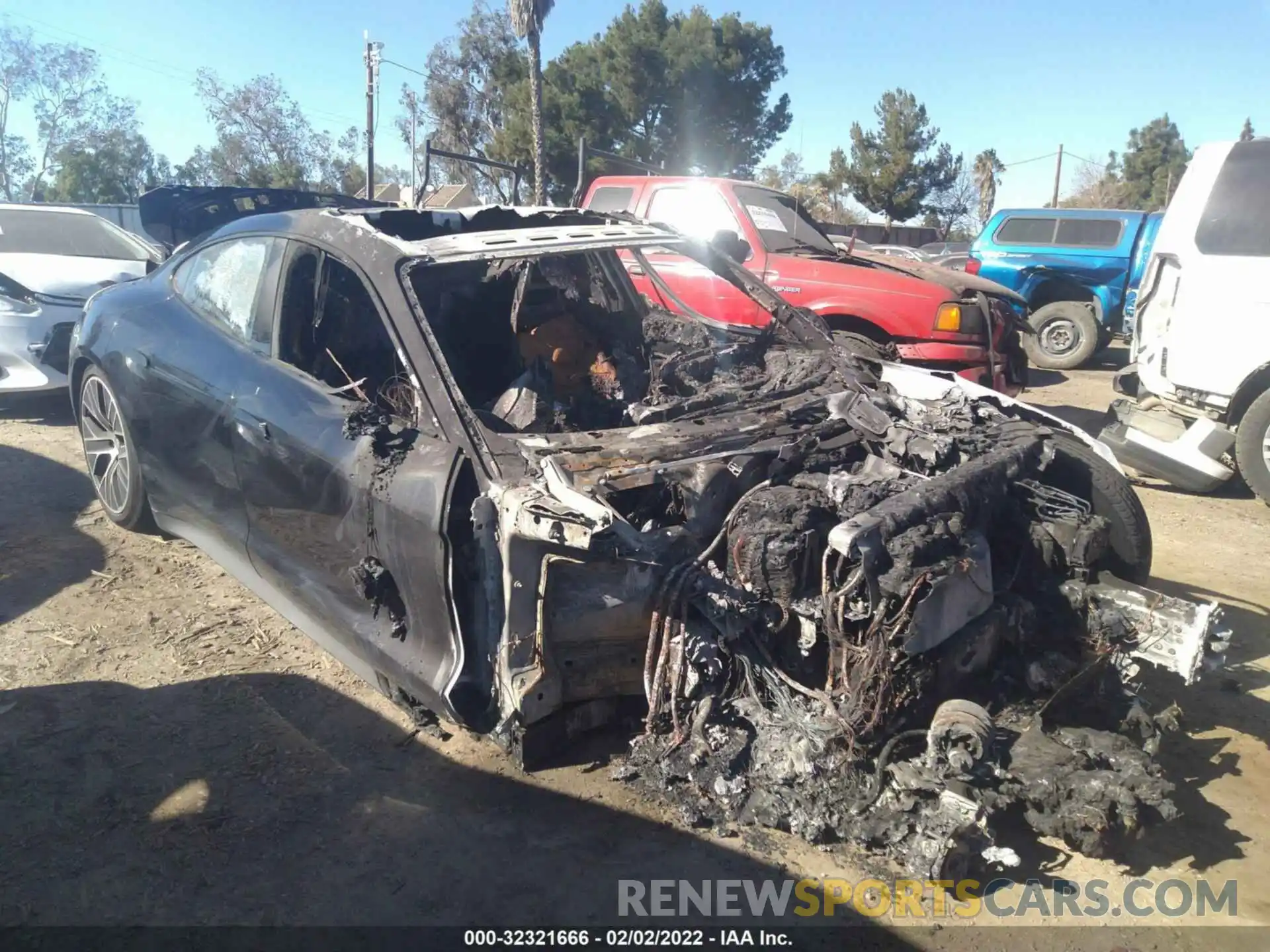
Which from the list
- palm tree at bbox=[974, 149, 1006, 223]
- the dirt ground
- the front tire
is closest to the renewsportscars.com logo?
the dirt ground

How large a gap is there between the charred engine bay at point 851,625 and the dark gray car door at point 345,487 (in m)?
0.26

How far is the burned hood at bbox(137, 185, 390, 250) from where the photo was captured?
26.5 ft

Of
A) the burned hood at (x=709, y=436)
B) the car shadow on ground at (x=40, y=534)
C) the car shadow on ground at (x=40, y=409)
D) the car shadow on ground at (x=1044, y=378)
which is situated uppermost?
the burned hood at (x=709, y=436)

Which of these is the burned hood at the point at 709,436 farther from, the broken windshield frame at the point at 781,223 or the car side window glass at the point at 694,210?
the car side window glass at the point at 694,210

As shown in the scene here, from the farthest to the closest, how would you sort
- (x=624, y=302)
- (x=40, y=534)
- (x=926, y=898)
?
(x=40, y=534), (x=624, y=302), (x=926, y=898)

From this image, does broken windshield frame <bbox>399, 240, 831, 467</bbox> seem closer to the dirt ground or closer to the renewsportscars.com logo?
the dirt ground

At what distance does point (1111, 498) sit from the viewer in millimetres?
3387

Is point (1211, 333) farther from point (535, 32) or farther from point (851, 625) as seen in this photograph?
point (535, 32)

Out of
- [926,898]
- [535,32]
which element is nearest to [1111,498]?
[926,898]

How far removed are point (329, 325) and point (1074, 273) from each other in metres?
11.3

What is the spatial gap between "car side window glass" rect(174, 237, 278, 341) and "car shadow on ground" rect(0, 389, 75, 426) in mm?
3397

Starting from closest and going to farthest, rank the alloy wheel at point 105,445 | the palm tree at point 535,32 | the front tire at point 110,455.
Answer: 1. the front tire at point 110,455
2. the alloy wheel at point 105,445
3. the palm tree at point 535,32

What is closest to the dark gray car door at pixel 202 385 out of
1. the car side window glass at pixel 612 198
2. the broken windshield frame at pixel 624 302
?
the broken windshield frame at pixel 624 302

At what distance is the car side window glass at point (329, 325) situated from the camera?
3314mm
